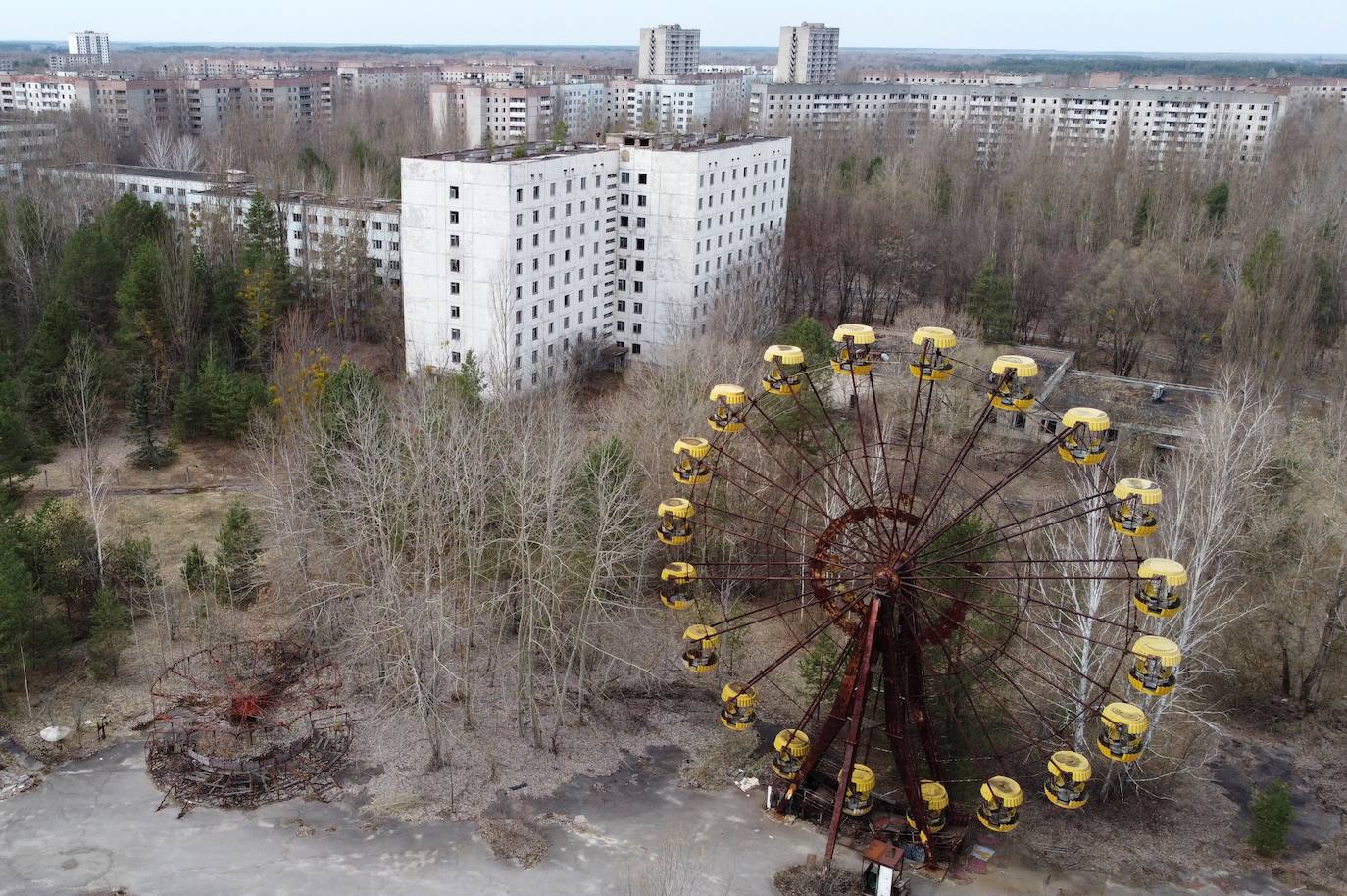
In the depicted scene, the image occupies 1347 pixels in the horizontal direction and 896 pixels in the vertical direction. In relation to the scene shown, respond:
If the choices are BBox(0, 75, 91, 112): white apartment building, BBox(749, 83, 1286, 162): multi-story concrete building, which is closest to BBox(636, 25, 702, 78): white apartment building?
BBox(749, 83, 1286, 162): multi-story concrete building

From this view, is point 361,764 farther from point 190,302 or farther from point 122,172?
point 122,172

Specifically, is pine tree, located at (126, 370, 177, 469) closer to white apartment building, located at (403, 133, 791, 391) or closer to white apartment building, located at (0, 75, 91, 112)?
white apartment building, located at (403, 133, 791, 391)

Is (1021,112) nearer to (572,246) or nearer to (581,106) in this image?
(581,106)

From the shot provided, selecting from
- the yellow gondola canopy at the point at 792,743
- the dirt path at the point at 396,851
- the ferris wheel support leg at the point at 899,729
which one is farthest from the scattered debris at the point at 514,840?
the ferris wheel support leg at the point at 899,729

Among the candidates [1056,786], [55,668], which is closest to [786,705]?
[1056,786]

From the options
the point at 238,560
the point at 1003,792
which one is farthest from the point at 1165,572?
the point at 238,560

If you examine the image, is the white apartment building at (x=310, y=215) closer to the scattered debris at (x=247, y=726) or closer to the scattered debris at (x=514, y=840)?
the scattered debris at (x=247, y=726)
